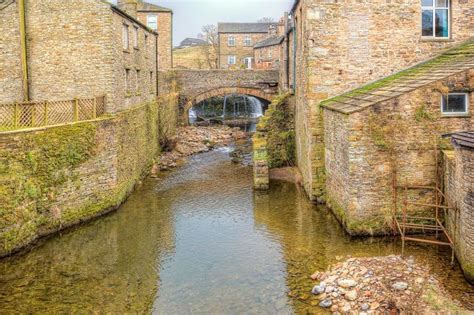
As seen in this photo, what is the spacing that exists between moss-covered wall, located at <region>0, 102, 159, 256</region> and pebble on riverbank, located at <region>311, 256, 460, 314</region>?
317 inches

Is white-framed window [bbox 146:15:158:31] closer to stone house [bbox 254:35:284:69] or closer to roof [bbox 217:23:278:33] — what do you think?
stone house [bbox 254:35:284:69]

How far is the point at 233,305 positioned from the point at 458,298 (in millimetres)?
4496

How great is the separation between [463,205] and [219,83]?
2700 centimetres

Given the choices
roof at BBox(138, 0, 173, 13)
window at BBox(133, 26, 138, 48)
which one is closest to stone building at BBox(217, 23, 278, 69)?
roof at BBox(138, 0, 173, 13)

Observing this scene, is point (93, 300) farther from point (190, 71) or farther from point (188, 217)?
point (190, 71)

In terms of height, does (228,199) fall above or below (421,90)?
below

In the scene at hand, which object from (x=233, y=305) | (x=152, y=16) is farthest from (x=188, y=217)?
(x=152, y=16)

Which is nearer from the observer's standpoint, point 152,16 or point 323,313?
point 323,313

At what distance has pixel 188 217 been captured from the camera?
16328mm

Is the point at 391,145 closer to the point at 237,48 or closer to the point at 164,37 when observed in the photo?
the point at 164,37

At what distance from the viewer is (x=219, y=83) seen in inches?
1414

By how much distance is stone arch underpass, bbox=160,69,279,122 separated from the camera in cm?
3569

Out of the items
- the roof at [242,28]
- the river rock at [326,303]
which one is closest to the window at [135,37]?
the river rock at [326,303]

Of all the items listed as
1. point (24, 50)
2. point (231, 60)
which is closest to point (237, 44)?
point (231, 60)
